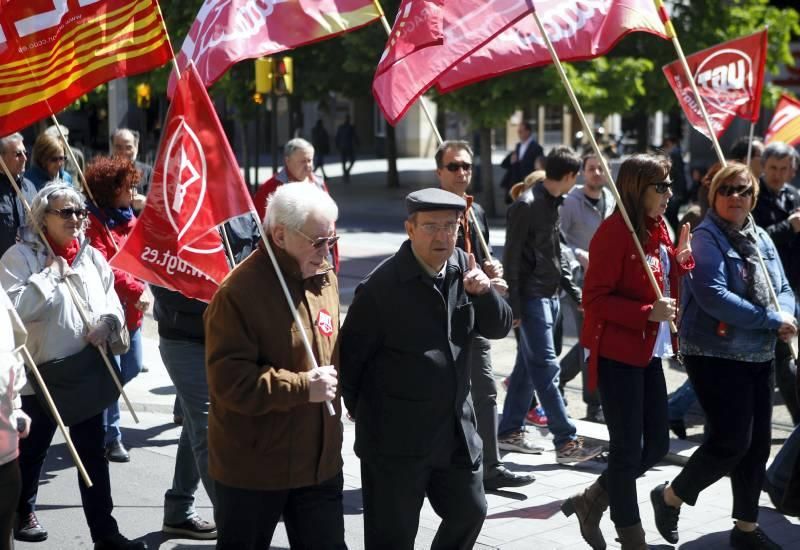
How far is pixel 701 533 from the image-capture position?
20.0ft

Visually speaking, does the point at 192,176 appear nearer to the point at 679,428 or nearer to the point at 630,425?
the point at 630,425

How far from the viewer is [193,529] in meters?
6.01

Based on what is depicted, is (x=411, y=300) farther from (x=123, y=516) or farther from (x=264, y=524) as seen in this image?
(x=123, y=516)

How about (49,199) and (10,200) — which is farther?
(10,200)

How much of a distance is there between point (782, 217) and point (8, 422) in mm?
5709

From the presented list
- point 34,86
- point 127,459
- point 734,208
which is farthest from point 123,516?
point 734,208

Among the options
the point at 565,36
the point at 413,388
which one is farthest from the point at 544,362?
the point at 413,388

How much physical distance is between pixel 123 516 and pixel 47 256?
1.52 meters

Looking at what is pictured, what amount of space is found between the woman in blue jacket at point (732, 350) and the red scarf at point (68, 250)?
9.57 feet

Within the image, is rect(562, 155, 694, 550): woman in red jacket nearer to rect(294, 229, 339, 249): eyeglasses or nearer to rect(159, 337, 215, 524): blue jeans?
rect(294, 229, 339, 249): eyeglasses

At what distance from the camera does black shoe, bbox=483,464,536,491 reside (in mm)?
6805

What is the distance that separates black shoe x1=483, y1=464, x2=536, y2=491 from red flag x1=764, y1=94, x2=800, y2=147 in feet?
13.7

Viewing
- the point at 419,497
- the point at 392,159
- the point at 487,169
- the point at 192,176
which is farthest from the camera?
the point at 392,159

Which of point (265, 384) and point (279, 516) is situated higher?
point (265, 384)
